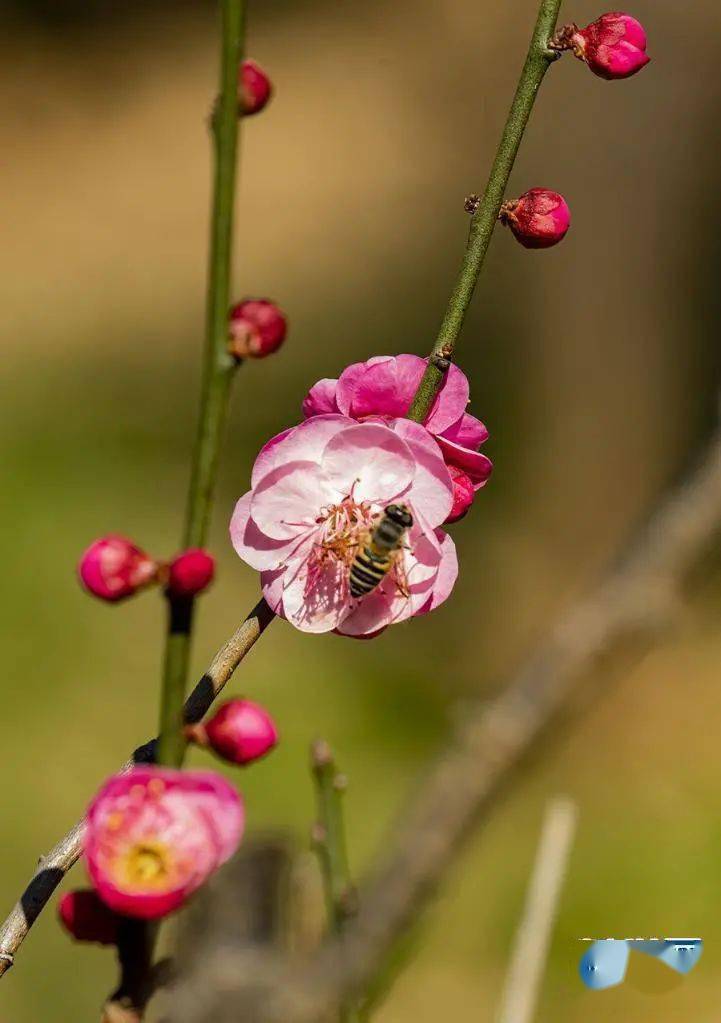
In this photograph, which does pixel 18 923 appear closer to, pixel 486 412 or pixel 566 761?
pixel 566 761

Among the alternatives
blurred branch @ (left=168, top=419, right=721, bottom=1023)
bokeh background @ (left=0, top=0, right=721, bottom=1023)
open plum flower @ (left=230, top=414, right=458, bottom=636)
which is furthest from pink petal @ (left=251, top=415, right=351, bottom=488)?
bokeh background @ (left=0, top=0, right=721, bottom=1023)

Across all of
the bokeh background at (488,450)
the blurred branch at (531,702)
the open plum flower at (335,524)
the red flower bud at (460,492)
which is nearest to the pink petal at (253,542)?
the open plum flower at (335,524)

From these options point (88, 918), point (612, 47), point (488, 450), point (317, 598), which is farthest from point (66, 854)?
point (488, 450)

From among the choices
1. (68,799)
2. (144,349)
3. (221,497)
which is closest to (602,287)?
(221,497)

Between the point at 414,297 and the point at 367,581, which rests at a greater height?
the point at 367,581

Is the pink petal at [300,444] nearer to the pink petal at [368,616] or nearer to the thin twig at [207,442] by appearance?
the pink petal at [368,616]

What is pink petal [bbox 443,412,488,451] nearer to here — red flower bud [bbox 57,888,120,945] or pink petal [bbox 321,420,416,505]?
pink petal [bbox 321,420,416,505]
